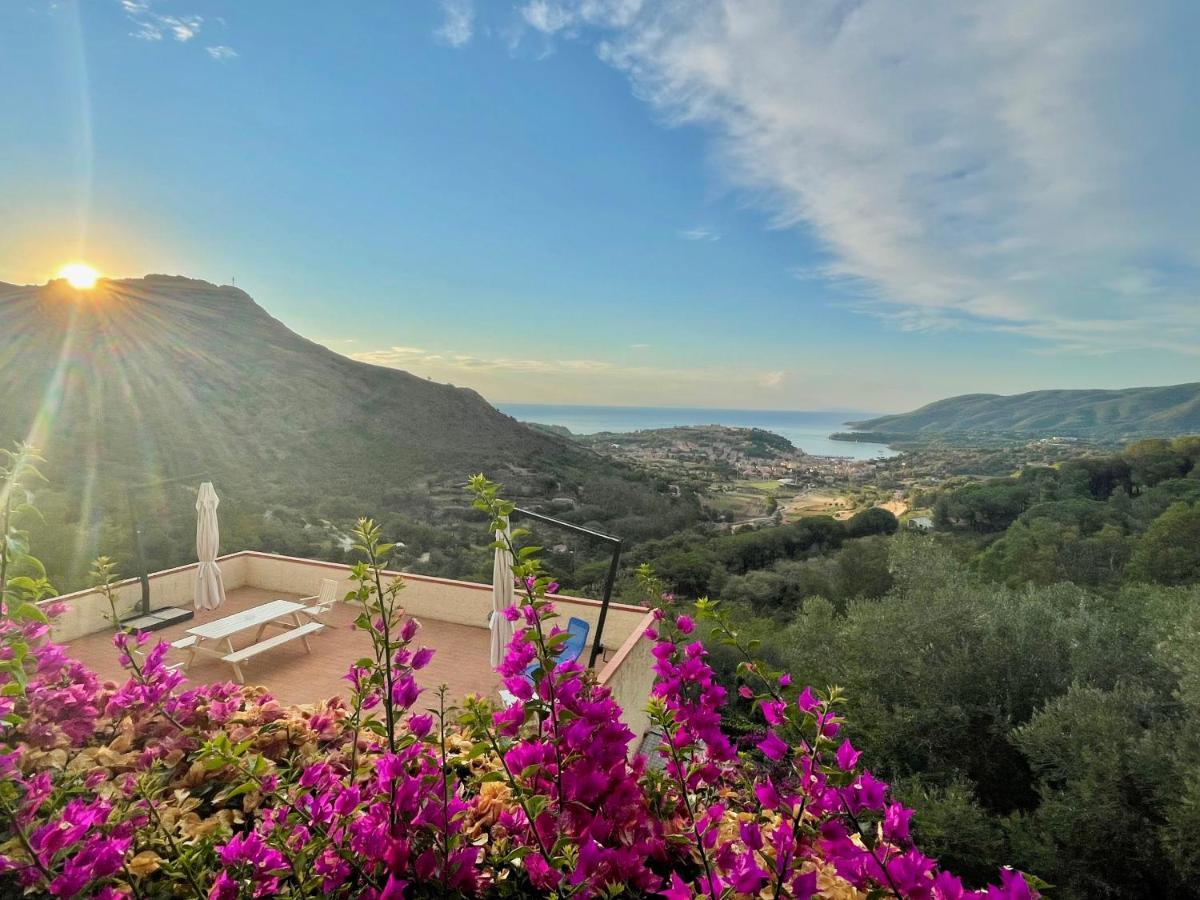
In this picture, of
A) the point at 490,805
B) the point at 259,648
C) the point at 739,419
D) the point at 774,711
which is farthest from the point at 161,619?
the point at 739,419

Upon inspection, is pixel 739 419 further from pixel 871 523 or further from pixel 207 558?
pixel 207 558

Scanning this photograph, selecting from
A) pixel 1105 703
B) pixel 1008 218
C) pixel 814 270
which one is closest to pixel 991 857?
pixel 1105 703

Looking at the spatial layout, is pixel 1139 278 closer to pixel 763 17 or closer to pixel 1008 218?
pixel 1008 218

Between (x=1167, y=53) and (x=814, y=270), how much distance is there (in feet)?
60.3

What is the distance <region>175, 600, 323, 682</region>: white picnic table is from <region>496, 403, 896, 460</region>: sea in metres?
49.6

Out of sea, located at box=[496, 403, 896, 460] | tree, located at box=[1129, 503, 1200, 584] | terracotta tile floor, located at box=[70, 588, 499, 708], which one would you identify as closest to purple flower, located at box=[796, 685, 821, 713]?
terracotta tile floor, located at box=[70, 588, 499, 708]

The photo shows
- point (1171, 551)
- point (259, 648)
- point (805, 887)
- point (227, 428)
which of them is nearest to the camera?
point (805, 887)

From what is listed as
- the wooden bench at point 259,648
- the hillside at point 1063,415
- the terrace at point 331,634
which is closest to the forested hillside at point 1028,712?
the terrace at point 331,634

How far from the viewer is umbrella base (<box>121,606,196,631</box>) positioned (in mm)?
6301

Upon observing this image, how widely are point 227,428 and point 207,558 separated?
20.3 m

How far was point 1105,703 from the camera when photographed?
18.0 ft

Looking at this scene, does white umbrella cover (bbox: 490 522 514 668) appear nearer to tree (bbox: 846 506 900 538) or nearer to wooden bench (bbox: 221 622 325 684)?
wooden bench (bbox: 221 622 325 684)

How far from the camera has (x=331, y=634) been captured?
6.52 meters

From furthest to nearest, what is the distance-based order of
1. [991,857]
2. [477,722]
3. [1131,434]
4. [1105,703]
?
[1131,434] < [1105,703] < [991,857] < [477,722]
